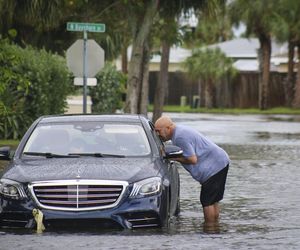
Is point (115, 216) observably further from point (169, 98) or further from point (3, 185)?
point (169, 98)

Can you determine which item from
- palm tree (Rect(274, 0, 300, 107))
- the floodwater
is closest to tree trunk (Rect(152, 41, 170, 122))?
the floodwater

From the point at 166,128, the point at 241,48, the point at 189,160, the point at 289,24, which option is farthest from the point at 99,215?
the point at 241,48

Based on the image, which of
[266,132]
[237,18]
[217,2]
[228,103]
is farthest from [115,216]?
[228,103]

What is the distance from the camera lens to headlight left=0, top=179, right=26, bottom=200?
10867mm

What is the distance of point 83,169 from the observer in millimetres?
11078

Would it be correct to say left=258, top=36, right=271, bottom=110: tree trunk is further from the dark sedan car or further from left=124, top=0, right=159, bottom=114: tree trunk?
the dark sedan car

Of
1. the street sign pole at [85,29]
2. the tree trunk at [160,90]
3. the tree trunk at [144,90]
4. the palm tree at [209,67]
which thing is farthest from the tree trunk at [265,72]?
the street sign pole at [85,29]

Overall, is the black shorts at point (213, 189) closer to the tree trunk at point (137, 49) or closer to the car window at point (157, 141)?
the car window at point (157, 141)

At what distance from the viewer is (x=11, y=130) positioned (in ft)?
90.6

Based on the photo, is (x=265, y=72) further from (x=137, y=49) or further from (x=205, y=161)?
(x=205, y=161)

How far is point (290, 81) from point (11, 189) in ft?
183

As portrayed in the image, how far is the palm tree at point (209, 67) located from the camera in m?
64.8

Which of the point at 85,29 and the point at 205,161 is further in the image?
the point at 85,29

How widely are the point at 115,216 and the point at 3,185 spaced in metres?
1.32
